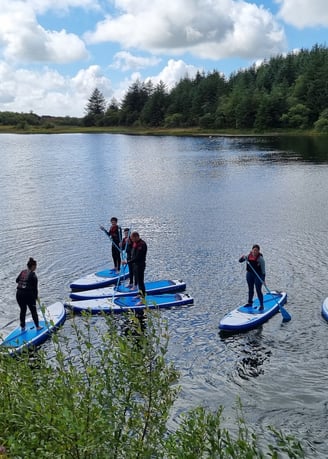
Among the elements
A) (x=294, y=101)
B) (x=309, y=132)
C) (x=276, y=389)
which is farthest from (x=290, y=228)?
(x=294, y=101)

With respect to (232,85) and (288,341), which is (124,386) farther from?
(232,85)

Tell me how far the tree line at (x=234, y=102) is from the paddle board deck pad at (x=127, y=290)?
323 feet

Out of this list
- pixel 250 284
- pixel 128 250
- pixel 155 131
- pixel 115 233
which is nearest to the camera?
pixel 250 284

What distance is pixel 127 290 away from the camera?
20891 millimetres

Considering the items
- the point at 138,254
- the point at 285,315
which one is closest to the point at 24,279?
the point at 138,254

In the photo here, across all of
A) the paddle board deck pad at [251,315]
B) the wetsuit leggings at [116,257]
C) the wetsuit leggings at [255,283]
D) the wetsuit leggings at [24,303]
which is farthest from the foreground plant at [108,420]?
the wetsuit leggings at [116,257]

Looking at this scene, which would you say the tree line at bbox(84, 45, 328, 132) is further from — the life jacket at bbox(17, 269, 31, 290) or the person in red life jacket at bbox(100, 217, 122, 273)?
the life jacket at bbox(17, 269, 31, 290)

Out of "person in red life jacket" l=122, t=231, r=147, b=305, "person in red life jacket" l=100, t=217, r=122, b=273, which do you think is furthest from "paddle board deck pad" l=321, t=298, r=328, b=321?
"person in red life jacket" l=100, t=217, r=122, b=273

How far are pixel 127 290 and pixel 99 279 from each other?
2108 millimetres

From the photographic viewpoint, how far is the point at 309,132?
377ft

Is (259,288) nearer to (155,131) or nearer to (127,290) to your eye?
(127,290)

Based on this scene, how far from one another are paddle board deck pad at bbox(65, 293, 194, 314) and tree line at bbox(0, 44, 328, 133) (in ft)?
327

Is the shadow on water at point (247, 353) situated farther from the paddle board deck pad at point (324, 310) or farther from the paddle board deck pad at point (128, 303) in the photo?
the paddle board deck pad at point (128, 303)

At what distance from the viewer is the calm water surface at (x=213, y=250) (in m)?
14.4
